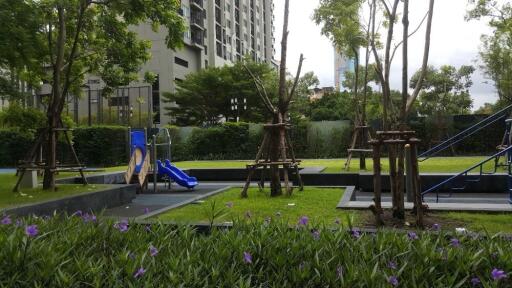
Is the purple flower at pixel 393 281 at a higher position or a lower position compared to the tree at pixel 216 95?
lower

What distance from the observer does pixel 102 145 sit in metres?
24.2

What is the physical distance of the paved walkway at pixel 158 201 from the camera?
28.0 ft

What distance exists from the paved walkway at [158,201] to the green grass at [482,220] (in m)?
4.18

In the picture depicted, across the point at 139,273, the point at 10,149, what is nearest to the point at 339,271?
the point at 139,273

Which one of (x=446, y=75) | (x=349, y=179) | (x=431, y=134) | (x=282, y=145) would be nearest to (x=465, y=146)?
(x=431, y=134)

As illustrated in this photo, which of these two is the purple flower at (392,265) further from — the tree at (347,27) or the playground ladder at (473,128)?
the tree at (347,27)

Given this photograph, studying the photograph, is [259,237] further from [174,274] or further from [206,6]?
[206,6]

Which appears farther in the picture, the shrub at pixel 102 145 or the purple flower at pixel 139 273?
the shrub at pixel 102 145

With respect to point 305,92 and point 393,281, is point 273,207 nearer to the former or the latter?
point 393,281

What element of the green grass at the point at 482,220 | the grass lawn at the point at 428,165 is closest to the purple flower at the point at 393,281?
the green grass at the point at 482,220

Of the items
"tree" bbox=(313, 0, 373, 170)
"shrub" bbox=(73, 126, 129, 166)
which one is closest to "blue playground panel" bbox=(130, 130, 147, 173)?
"tree" bbox=(313, 0, 373, 170)

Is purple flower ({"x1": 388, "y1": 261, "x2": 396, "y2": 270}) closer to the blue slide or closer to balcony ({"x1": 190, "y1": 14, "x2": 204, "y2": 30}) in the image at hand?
the blue slide

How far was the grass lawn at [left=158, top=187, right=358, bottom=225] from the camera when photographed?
22.3 ft

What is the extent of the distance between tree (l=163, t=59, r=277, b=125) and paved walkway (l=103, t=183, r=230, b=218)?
31264 millimetres
